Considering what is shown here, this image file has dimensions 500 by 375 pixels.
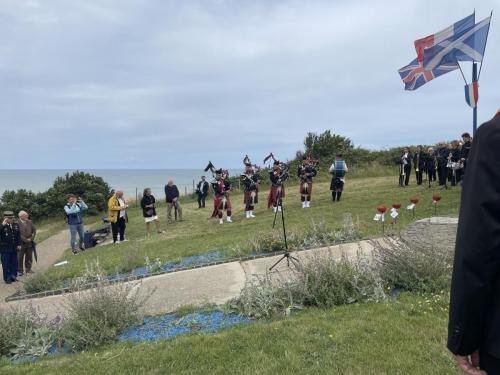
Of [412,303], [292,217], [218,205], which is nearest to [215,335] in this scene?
[412,303]

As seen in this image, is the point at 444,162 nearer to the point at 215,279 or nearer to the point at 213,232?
the point at 213,232

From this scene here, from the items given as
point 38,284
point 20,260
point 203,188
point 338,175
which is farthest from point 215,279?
point 203,188

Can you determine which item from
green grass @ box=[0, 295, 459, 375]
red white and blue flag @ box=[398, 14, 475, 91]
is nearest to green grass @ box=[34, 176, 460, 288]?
red white and blue flag @ box=[398, 14, 475, 91]

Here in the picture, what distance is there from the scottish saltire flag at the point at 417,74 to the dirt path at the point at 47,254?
40.6ft

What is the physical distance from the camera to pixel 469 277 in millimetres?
1581

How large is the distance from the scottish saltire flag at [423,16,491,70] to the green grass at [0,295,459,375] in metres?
8.82

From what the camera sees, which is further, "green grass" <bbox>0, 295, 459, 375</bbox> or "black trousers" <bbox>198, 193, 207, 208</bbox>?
"black trousers" <bbox>198, 193, 207, 208</bbox>

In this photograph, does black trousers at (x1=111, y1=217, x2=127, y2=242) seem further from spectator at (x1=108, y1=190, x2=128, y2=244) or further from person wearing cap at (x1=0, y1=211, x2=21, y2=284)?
person wearing cap at (x1=0, y1=211, x2=21, y2=284)

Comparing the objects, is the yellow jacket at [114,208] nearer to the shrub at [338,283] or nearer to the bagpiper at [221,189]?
the bagpiper at [221,189]

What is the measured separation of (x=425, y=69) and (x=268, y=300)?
33.0 ft

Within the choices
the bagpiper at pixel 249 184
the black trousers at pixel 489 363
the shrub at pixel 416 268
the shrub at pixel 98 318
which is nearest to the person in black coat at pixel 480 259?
the black trousers at pixel 489 363

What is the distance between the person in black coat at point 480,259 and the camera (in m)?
1.54

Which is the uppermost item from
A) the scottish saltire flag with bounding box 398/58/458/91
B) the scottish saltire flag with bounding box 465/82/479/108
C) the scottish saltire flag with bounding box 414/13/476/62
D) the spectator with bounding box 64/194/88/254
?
the scottish saltire flag with bounding box 414/13/476/62

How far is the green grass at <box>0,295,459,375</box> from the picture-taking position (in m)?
3.74
